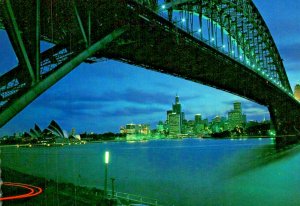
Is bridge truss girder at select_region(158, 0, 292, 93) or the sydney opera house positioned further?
the sydney opera house

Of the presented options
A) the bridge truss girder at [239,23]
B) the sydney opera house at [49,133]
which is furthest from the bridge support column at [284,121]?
the sydney opera house at [49,133]

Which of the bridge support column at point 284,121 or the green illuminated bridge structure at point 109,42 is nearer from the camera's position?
the green illuminated bridge structure at point 109,42

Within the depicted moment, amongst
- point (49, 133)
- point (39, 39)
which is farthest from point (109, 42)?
point (49, 133)

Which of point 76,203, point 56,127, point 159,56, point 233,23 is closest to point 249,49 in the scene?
point 233,23

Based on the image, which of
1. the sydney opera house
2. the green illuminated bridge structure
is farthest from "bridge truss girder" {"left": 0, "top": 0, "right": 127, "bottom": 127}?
the sydney opera house

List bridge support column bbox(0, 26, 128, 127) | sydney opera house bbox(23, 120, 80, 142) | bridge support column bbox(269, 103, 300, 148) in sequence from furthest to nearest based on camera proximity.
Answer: sydney opera house bbox(23, 120, 80, 142)
bridge support column bbox(269, 103, 300, 148)
bridge support column bbox(0, 26, 128, 127)

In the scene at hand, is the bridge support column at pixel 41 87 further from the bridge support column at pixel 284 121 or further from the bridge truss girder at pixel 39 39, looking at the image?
the bridge support column at pixel 284 121

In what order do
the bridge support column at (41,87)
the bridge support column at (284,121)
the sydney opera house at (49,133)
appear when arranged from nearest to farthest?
the bridge support column at (41,87), the bridge support column at (284,121), the sydney opera house at (49,133)

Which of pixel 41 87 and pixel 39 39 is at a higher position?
pixel 39 39

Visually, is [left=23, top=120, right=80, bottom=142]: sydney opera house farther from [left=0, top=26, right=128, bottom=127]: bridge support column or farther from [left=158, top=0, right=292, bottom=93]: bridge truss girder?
[left=0, top=26, right=128, bottom=127]: bridge support column

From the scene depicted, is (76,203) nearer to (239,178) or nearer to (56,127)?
(239,178)

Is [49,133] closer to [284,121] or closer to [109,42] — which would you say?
[284,121]
